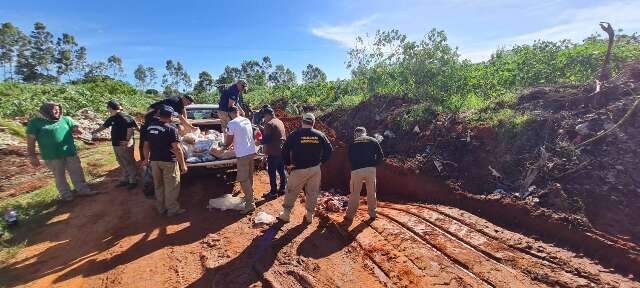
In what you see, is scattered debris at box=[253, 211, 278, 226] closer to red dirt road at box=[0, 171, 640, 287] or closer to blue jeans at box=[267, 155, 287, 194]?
red dirt road at box=[0, 171, 640, 287]

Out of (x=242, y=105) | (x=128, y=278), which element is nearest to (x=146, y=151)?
(x=128, y=278)

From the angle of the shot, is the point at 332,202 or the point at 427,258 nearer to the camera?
the point at 427,258

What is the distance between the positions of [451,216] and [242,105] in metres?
5.33

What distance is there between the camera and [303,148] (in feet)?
18.5

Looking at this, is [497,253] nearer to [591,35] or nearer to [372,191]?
[372,191]

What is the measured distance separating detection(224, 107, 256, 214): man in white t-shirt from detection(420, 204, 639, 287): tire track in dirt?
3.54 m

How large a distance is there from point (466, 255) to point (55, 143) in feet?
23.8

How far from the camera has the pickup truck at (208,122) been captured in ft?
22.5

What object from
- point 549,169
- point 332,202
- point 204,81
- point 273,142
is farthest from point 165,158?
point 204,81

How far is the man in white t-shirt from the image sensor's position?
20.3 ft

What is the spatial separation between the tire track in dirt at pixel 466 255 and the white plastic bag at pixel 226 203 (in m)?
2.66

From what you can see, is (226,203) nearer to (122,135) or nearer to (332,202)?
(332,202)

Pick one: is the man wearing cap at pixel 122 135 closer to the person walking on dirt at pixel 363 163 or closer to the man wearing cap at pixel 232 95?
the man wearing cap at pixel 232 95

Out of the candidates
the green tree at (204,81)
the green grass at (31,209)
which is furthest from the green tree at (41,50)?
the green grass at (31,209)
